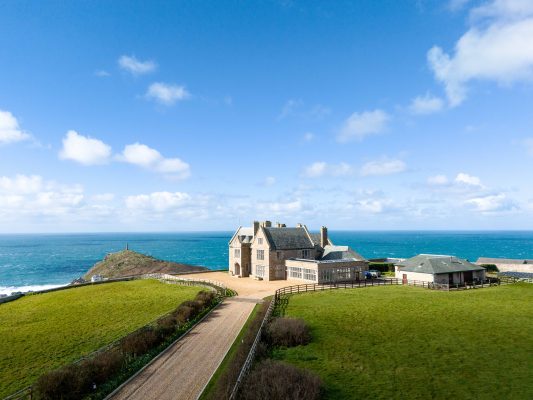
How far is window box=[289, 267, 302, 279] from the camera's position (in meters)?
58.4

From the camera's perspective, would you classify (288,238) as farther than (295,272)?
Yes

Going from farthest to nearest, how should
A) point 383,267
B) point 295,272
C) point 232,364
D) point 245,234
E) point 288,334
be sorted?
point 383,267 → point 245,234 → point 295,272 → point 288,334 → point 232,364

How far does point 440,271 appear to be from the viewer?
A: 174 ft

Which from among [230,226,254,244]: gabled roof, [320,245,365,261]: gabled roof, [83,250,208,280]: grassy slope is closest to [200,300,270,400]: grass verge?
[320,245,365,261]: gabled roof

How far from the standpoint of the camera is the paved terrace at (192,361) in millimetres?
20938

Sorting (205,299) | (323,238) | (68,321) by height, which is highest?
(323,238)

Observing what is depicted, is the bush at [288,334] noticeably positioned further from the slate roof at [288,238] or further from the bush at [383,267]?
the bush at [383,267]

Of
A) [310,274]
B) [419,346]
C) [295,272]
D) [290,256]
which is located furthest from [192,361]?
[290,256]

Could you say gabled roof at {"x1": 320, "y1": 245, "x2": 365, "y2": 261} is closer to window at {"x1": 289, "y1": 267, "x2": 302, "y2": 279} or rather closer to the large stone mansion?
the large stone mansion

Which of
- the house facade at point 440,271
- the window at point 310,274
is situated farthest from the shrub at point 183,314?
the house facade at point 440,271

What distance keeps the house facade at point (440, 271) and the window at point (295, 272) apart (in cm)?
1561

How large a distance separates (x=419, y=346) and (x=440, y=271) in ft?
94.6

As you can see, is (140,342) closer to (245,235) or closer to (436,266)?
(245,235)

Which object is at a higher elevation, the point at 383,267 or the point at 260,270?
the point at 260,270
